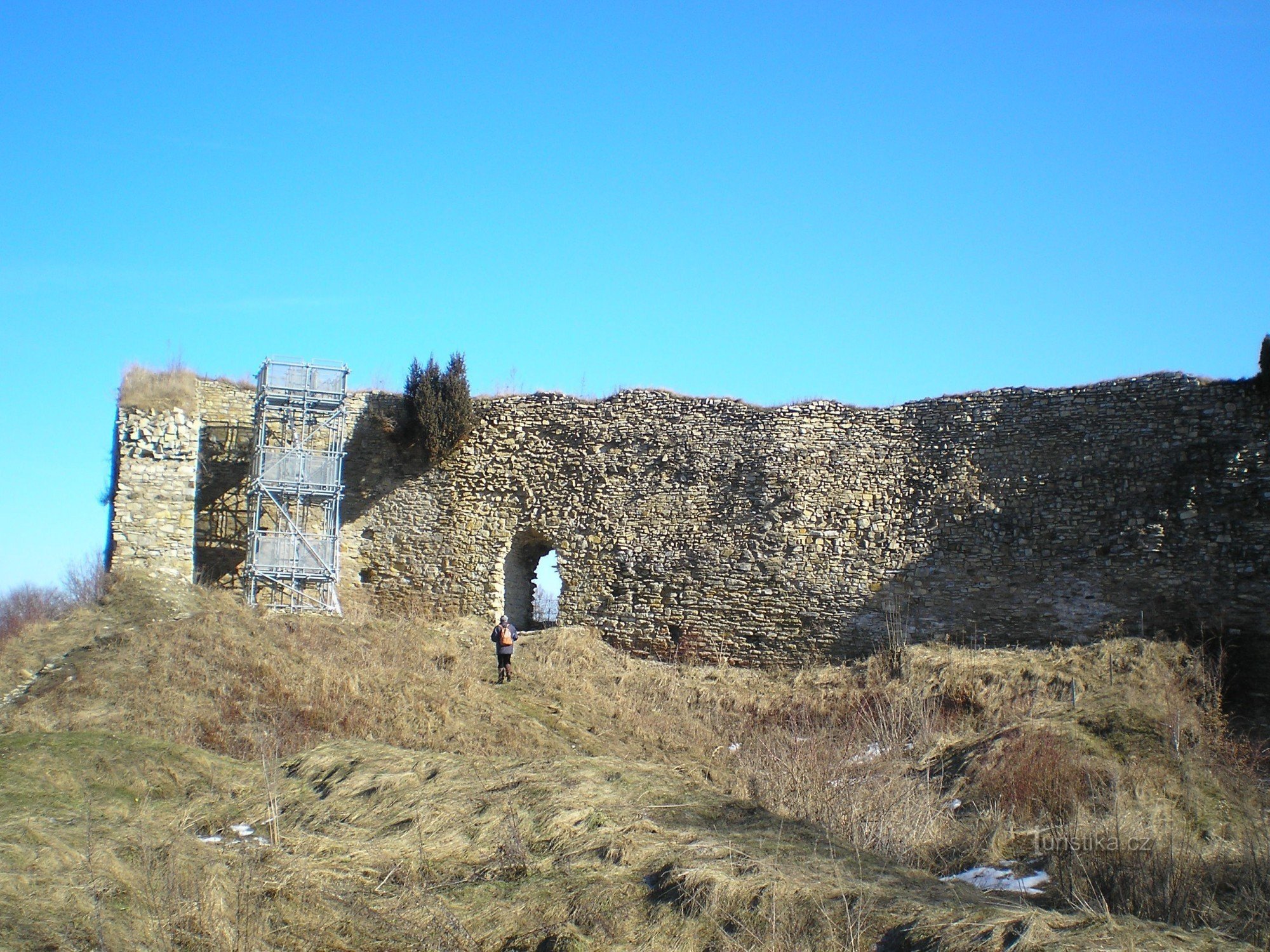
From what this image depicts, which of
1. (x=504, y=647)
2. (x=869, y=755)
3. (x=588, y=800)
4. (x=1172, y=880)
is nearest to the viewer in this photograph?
(x=1172, y=880)

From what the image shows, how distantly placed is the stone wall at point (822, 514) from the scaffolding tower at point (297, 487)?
776mm

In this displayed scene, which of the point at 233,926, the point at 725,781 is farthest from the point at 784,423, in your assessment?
the point at 233,926

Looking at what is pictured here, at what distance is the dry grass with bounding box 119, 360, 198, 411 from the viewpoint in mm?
18734

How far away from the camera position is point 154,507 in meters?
18.4

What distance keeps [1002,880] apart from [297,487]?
46.9ft

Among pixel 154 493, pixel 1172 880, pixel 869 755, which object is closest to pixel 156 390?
pixel 154 493

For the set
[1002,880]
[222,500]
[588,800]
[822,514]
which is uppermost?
[222,500]

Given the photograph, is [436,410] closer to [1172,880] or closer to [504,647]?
[504,647]

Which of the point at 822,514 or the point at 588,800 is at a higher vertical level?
the point at 822,514

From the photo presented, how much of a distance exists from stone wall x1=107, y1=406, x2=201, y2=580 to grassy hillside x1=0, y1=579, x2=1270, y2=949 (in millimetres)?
2369

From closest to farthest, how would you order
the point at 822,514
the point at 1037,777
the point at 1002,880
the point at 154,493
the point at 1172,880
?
the point at 1172,880 → the point at 1002,880 → the point at 1037,777 → the point at 822,514 → the point at 154,493

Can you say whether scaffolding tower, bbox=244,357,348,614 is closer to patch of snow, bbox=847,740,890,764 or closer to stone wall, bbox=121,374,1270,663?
stone wall, bbox=121,374,1270,663

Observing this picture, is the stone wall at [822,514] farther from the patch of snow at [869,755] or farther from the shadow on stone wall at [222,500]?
the patch of snow at [869,755]

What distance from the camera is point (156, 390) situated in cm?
1889
